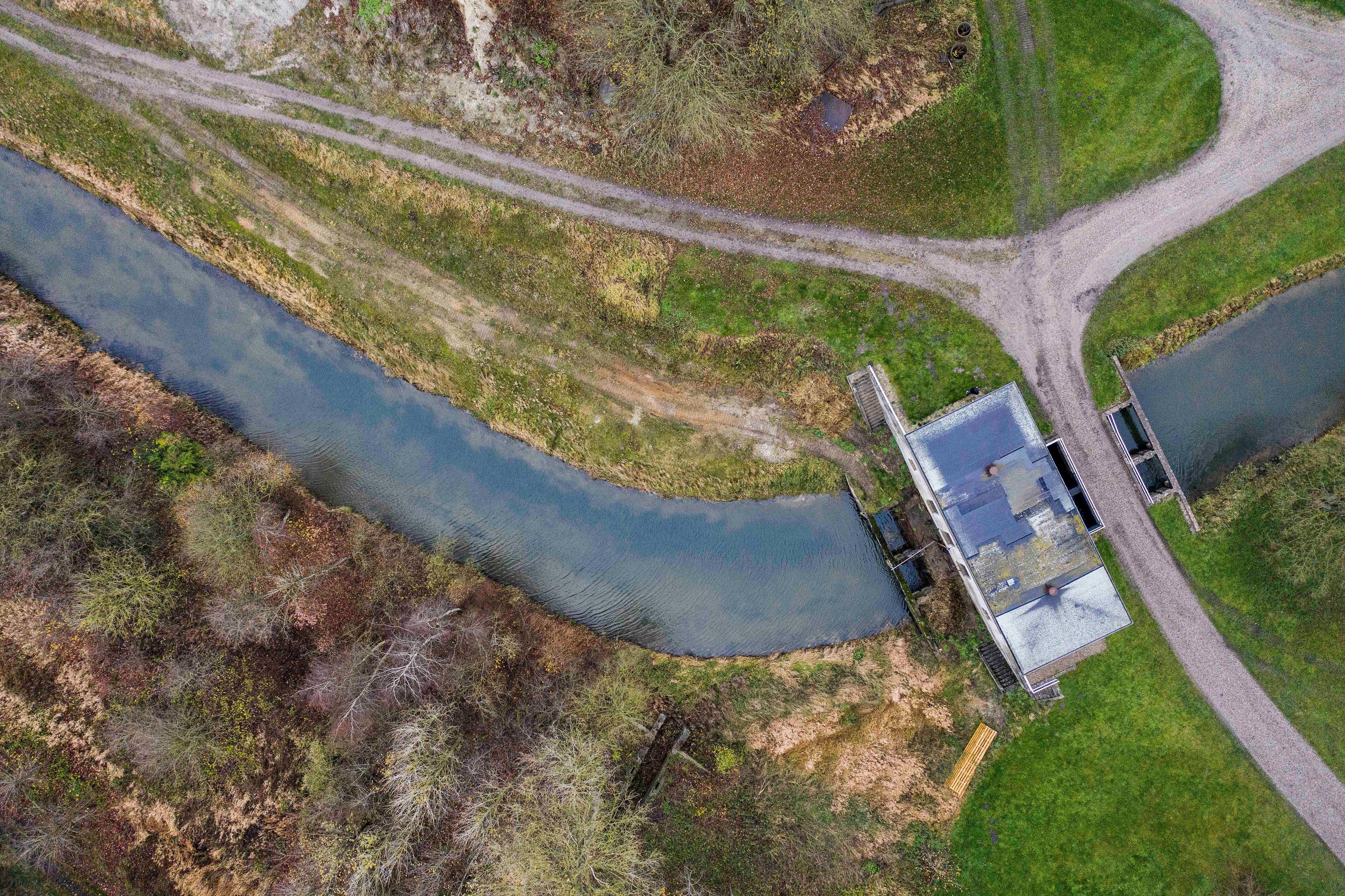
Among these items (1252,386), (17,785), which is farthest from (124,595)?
(1252,386)

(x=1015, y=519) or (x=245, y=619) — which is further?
(x=245, y=619)

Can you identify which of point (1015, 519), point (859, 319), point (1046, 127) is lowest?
point (1015, 519)

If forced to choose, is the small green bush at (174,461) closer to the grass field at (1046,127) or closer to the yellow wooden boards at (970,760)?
the grass field at (1046,127)

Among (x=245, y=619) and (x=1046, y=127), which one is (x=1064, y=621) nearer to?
(x=1046, y=127)

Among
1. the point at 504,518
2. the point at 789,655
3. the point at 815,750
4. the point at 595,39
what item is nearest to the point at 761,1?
the point at 595,39

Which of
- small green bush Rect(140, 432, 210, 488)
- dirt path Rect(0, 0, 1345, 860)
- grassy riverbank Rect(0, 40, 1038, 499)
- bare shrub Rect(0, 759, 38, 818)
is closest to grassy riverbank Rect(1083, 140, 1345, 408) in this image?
dirt path Rect(0, 0, 1345, 860)

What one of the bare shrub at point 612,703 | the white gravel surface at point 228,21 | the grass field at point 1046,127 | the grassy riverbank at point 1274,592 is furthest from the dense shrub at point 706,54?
the grassy riverbank at point 1274,592

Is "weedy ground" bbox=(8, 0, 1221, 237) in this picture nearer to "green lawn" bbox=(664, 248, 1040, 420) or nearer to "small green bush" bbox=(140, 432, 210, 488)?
"green lawn" bbox=(664, 248, 1040, 420)
